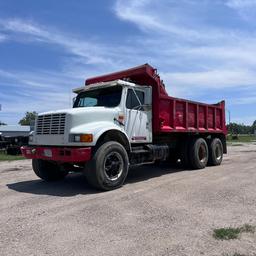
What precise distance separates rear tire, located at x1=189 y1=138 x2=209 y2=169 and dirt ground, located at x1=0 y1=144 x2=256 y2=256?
8.42ft

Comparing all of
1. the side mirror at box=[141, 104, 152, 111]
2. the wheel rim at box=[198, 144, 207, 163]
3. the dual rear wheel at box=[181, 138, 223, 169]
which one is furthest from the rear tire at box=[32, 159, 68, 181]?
the wheel rim at box=[198, 144, 207, 163]

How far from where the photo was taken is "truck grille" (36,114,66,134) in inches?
350

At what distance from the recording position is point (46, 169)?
10352 millimetres

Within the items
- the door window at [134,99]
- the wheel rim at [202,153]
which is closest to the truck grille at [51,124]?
the door window at [134,99]

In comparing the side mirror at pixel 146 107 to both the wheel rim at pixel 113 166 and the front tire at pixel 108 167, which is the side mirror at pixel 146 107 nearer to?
the front tire at pixel 108 167

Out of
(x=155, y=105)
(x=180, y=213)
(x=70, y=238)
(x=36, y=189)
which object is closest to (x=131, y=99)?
(x=155, y=105)

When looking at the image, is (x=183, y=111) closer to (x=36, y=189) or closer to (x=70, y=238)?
(x=36, y=189)

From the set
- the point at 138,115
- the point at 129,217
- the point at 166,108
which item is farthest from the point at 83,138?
the point at 166,108

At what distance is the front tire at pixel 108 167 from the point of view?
8539 mm

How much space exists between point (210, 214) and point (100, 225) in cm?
186

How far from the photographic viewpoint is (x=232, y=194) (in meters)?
8.02

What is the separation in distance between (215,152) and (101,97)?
19.0ft

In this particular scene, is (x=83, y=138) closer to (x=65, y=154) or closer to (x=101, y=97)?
(x=65, y=154)

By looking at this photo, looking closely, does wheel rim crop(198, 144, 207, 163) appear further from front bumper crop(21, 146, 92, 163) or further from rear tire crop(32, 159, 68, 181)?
front bumper crop(21, 146, 92, 163)
